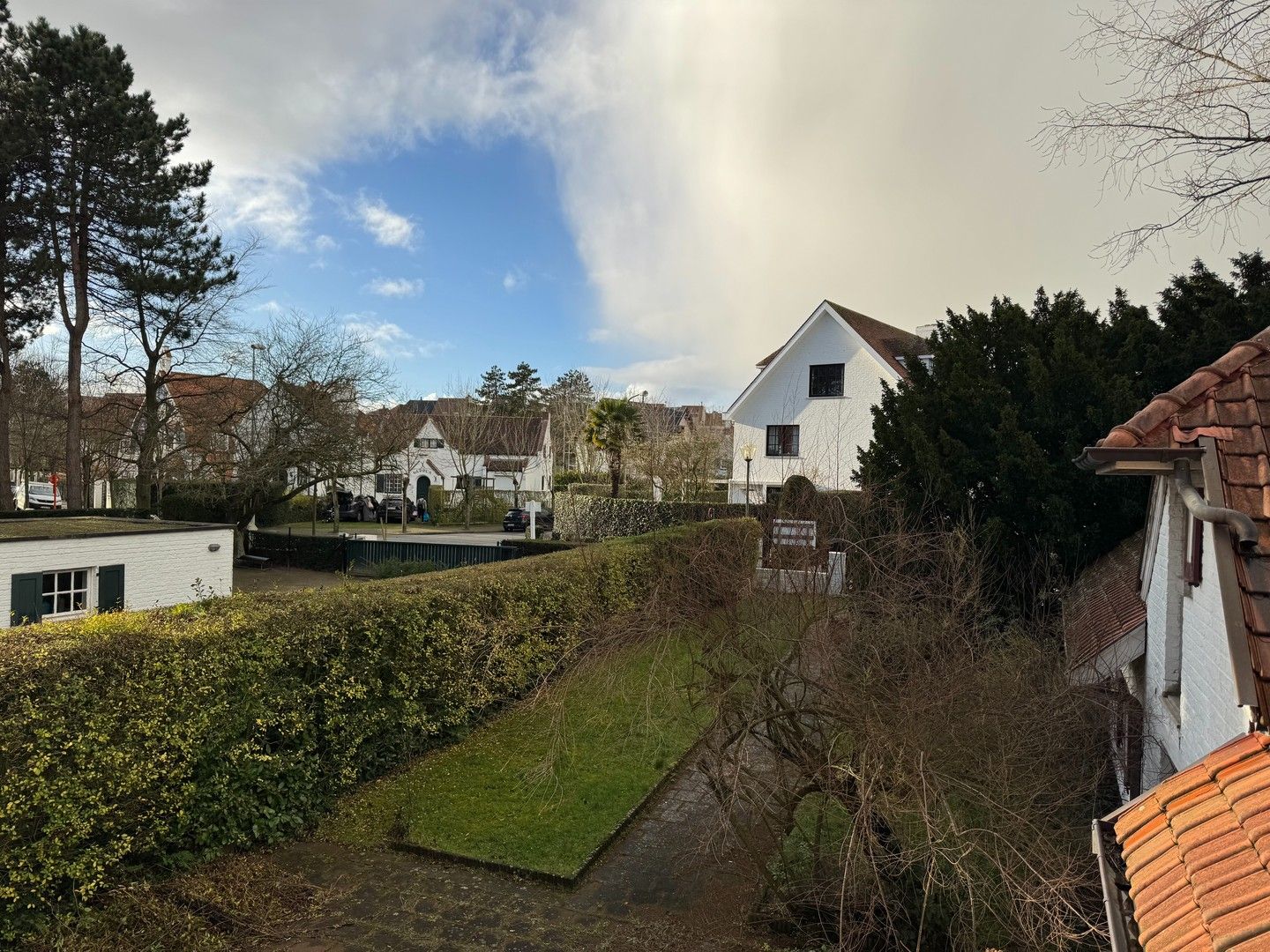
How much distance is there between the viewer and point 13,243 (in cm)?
2012

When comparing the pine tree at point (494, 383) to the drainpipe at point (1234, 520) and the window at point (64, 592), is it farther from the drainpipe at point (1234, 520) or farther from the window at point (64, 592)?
the drainpipe at point (1234, 520)

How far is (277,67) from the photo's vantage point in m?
10.5

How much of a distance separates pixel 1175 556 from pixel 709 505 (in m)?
17.8

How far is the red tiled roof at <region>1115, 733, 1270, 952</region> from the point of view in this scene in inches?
78.5

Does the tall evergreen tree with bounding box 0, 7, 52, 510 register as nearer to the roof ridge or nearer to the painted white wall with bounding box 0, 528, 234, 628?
the painted white wall with bounding box 0, 528, 234, 628

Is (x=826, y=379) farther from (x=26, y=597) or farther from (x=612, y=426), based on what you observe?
(x=26, y=597)

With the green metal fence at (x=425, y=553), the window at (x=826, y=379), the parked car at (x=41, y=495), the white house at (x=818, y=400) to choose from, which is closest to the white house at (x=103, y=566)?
the green metal fence at (x=425, y=553)

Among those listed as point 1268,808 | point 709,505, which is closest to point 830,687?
point 1268,808

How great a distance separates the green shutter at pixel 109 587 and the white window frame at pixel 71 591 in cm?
10

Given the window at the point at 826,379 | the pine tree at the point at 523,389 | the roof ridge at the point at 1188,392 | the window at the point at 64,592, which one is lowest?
the window at the point at 64,592

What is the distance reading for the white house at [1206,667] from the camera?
2248mm

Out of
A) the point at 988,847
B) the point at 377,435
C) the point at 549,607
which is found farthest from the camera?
the point at 377,435

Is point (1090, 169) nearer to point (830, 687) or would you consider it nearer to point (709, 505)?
point (830, 687)

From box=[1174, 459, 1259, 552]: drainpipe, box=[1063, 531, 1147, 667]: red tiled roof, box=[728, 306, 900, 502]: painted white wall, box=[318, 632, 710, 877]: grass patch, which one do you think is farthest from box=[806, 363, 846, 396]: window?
box=[1174, 459, 1259, 552]: drainpipe
